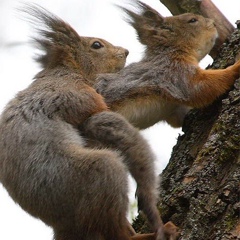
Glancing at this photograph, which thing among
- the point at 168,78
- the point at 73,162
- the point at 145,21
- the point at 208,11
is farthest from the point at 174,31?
the point at 73,162

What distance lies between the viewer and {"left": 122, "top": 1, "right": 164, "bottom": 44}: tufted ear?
21.7ft

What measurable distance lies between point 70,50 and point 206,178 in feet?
7.22

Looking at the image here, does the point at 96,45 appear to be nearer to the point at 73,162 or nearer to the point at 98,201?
the point at 73,162

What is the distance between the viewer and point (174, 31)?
21.7 feet

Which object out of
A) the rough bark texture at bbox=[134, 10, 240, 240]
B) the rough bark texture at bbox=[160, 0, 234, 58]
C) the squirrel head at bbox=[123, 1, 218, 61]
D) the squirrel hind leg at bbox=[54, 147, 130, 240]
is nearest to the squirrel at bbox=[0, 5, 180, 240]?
the squirrel hind leg at bbox=[54, 147, 130, 240]

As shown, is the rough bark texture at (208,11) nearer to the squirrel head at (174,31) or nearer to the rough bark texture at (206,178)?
the squirrel head at (174,31)

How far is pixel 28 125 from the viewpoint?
191 inches

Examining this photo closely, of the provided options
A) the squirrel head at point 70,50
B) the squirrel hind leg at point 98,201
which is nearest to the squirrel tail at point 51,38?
the squirrel head at point 70,50

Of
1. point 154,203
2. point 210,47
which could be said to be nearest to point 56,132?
point 154,203

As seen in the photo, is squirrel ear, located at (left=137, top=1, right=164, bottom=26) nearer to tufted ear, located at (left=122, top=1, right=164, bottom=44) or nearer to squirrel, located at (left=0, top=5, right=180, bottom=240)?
tufted ear, located at (left=122, top=1, right=164, bottom=44)

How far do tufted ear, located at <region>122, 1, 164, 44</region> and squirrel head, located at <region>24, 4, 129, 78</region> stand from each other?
433mm

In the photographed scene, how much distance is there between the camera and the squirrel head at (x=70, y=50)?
5.99 m

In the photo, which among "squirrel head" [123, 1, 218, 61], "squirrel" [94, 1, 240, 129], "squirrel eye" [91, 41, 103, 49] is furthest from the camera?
"squirrel head" [123, 1, 218, 61]

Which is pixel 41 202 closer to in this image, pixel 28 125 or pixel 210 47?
pixel 28 125
